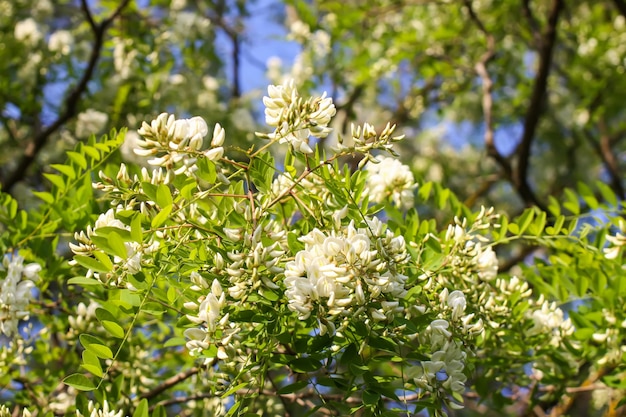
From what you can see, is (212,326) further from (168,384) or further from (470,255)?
(168,384)

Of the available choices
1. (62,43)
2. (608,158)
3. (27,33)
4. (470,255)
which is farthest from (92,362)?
(608,158)

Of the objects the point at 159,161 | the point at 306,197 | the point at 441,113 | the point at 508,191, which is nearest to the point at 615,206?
the point at 306,197

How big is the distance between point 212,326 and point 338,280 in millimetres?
240

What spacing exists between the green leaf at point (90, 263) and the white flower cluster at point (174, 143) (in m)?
0.23

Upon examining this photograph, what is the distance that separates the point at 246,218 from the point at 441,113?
A: 14.1 feet

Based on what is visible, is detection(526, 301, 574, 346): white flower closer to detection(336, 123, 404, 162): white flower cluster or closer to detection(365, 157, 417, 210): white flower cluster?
detection(365, 157, 417, 210): white flower cluster

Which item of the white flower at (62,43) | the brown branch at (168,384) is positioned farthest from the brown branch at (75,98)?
the brown branch at (168,384)

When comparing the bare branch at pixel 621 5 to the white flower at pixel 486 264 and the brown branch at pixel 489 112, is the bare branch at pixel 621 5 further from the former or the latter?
the white flower at pixel 486 264

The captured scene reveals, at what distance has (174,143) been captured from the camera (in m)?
1.23

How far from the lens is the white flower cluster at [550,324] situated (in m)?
1.77

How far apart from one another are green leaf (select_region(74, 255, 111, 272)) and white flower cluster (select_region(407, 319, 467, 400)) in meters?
0.64

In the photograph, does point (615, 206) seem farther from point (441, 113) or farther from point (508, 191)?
point (508, 191)

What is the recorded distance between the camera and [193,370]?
1951 mm

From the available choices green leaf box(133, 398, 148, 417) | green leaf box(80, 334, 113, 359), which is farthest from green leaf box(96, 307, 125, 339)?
green leaf box(133, 398, 148, 417)
